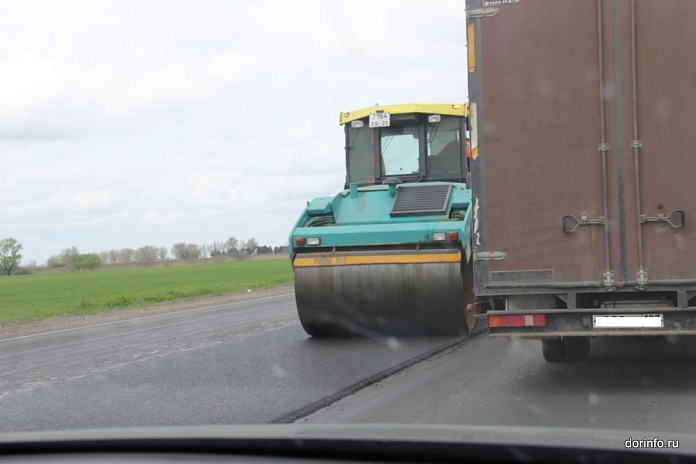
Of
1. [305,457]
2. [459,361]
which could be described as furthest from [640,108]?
[305,457]

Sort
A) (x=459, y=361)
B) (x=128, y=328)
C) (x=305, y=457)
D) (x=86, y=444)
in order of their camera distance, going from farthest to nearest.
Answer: (x=128, y=328) < (x=459, y=361) < (x=86, y=444) < (x=305, y=457)

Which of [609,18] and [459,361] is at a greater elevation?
[609,18]

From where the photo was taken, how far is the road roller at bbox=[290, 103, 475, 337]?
375 inches

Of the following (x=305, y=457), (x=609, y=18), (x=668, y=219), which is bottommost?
(x=305, y=457)

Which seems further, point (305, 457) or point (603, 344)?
point (603, 344)

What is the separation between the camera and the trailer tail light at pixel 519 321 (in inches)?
254

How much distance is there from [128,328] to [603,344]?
8588mm

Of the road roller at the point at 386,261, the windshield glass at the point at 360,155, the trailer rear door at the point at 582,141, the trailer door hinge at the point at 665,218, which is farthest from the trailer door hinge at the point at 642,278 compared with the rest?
the windshield glass at the point at 360,155

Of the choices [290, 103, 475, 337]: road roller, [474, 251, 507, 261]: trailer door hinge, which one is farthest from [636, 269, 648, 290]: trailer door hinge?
[290, 103, 475, 337]: road roller

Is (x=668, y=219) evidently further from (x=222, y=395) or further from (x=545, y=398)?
(x=222, y=395)

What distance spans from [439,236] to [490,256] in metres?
2.92

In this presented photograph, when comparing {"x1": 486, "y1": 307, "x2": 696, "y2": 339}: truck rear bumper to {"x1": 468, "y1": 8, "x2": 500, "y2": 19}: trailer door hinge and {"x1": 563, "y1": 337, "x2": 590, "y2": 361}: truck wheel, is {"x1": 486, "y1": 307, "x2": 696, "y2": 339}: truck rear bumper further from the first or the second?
{"x1": 468, "y1": 8, "x2": 500, "y2": 19}: trailer door hinge

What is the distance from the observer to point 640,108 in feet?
20.4

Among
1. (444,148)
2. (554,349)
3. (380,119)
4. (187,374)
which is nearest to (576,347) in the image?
(554,349)
